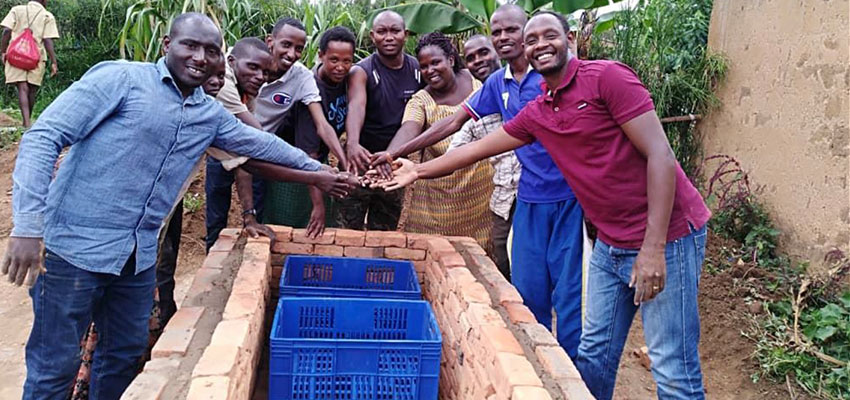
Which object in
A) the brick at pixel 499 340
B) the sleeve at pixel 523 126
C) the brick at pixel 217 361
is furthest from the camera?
the sleeve at pixel 523 126

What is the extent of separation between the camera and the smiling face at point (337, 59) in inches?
139

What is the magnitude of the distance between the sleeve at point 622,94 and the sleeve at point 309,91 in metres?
1.76

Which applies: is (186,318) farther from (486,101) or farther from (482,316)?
(486,101)

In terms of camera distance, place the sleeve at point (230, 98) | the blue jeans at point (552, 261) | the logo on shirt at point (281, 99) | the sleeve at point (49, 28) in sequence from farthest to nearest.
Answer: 1. the sleeve at point (49, 28)
2. the logo on shirt at point (281, 99)
3. the sleeve at point (230, 98)
4. the blue jeans at point (552, 261)

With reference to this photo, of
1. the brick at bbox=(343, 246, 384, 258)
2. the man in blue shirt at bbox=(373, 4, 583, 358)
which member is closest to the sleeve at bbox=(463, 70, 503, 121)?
the man in blue shirt at bbox=(373, 4, 583, 358)

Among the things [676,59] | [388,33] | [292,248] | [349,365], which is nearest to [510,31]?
[388,33]

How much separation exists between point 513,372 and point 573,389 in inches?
8.1

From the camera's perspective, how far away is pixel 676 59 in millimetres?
5582

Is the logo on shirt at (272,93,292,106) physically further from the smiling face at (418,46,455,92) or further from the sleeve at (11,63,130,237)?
the sleeve at (11,63,130,237)

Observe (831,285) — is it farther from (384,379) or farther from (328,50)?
(328,50)

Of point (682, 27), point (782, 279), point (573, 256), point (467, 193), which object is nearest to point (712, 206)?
point (782, 279)

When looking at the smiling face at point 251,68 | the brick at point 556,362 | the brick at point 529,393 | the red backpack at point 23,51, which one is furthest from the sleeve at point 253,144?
the red backpack at point 23,51

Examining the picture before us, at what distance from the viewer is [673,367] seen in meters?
2.24

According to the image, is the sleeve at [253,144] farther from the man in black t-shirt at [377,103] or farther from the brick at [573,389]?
the brick at [573,389]
